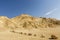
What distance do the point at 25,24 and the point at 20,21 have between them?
3651 millimetres

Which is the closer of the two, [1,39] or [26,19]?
[1,39]

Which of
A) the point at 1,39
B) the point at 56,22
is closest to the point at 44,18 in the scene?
the point at 56,22

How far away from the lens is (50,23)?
A: 123 feet

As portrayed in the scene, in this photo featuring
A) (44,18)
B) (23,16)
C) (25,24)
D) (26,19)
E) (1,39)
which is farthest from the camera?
(44,18)

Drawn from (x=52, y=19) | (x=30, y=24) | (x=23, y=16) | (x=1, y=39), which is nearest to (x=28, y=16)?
(x=23, y=16)

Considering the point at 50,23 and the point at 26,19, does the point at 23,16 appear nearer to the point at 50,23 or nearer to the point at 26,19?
the point at 26,19

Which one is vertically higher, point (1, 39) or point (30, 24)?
point (30, 24)

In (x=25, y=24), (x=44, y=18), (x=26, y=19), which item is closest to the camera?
(x=25, y=24)

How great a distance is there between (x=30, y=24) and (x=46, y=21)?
779 cm

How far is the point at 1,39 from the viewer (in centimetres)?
716

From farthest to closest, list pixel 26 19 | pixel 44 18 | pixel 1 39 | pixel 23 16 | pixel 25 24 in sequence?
pixel 44 18 → pixel 23 16 → pixel 26 19 → pixel 25 24 → pixel 1 39

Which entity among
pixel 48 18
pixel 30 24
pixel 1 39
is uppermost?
pixel 48 18

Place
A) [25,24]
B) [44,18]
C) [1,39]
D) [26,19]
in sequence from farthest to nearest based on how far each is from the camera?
[44,18] < [26,19] < [25,24] < [1,39]

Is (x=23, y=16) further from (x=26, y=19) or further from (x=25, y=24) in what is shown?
(x=25, y=24)
